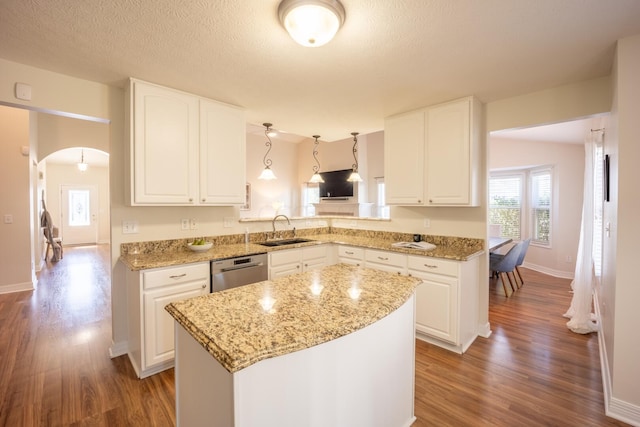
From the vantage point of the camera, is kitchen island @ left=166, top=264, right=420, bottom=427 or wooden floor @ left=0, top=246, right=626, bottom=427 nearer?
kitchen island @ left=166, top=264, right=420, bottom=427

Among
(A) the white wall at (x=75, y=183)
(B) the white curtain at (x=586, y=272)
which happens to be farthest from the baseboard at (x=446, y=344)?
(A) the white wall at (x=75, y=183)

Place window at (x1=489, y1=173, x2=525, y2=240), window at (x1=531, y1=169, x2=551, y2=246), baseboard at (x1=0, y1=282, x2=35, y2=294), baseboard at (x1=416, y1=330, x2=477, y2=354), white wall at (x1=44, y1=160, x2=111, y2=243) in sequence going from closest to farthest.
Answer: baseboard at (x1=416, y1=330, x2=477, y2=354) < baseboard at (x1=0, y1=282, x2=35, y2=294) < window at (x1=531, y1=169, x2=551, y2=246) < window at (x1=489, y1=173, x2=525, y2=240) < white wall at (x1=44, y1=160, x2=111, y2=243)

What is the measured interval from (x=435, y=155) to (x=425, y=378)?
6.66 ft

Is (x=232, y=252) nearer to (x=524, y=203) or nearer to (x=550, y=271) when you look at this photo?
(x=550, y=271)

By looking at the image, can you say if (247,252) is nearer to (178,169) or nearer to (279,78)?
(178,169)

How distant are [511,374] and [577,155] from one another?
15.4 ft

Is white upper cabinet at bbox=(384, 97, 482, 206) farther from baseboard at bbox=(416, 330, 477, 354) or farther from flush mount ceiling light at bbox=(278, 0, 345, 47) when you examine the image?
flush mount ceiling light at bbox=(278, 0, 345, 47)

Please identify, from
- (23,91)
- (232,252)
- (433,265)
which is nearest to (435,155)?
(433,265)

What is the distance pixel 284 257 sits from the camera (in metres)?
3.04

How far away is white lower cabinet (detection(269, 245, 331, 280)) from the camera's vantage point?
2.96 meters

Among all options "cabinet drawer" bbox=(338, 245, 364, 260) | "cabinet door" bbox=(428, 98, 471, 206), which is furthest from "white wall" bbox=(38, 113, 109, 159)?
"cabinet door" bbox=(428, 98, 471, 206)

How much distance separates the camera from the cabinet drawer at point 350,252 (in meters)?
3.31

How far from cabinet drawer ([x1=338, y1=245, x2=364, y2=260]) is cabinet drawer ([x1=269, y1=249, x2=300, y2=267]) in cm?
61

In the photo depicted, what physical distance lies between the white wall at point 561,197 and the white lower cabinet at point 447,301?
10.1 feet
